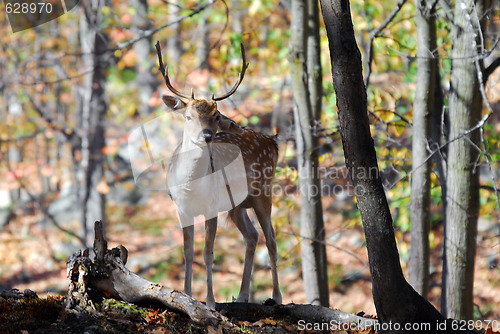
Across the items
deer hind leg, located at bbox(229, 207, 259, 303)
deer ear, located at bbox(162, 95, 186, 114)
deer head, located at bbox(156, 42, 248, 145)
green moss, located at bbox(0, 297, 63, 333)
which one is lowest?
green moss, located at bbox(0, 297, 63, 333)

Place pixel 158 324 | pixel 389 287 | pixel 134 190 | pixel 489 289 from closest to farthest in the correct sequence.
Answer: pixel 389 287 → pixel 158 324 → pixel 489 289 → pixel 134 190

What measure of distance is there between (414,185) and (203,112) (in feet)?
8.04

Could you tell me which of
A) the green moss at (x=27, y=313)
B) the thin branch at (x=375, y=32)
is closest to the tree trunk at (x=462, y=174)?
the thin branch at (x=375, y=32)

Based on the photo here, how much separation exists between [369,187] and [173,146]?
8217 mm

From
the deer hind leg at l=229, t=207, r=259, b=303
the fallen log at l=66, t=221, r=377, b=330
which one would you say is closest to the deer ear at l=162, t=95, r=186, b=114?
the deer hind leg at l=229, t=207, r=259, b=303

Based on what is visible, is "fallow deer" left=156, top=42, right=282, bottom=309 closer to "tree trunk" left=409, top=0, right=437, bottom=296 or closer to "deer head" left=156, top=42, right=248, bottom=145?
"deer head" left=156, top=42, right=248, bottom=145

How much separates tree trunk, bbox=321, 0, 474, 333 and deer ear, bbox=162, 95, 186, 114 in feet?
6.36

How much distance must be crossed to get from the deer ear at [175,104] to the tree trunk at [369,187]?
6.36 feet

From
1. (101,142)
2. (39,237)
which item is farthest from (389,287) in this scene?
(39,237)

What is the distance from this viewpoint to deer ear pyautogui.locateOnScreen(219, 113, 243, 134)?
505 cm

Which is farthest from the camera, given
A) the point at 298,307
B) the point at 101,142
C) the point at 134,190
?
the point at 134,190

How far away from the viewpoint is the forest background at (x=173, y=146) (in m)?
6.96

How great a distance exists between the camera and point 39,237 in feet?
47.6

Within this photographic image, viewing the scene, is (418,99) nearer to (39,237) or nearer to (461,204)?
(461,204)
